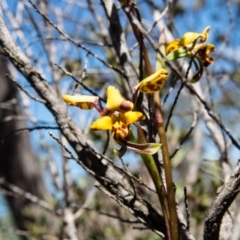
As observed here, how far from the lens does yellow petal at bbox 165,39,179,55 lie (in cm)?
96

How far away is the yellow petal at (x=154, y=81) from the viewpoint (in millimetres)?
784

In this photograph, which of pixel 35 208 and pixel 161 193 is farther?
pixel 35 208

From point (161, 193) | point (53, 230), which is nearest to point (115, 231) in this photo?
point (53, 230)

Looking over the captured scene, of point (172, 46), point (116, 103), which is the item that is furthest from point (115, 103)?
point (172, 46)

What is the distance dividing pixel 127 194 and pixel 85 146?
5.7 inches

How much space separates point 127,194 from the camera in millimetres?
977

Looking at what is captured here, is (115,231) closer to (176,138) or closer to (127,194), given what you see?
(176,138)

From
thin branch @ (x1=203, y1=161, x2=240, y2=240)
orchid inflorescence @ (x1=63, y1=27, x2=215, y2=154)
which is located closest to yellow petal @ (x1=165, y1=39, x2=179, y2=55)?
orchid inflorescence @ (x1=63, y1=27, x2=215, y2=154)

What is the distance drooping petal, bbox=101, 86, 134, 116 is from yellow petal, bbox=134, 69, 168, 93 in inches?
1.4

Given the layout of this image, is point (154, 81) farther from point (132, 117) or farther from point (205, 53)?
point (205, 53)

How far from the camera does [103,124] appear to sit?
80 cm

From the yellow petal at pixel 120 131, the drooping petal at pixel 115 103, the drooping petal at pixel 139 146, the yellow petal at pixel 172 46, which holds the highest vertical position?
the yellow petal at pixel 172 46

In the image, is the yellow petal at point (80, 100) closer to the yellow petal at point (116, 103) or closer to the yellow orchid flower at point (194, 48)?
the yellow petal at point (116, 103)

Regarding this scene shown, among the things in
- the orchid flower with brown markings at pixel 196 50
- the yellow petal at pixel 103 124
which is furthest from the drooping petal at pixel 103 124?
the orchid flower with brown markings at pixel 196 50
